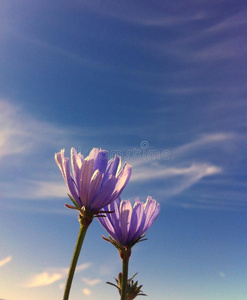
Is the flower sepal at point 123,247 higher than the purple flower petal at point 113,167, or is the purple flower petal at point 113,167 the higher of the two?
the purple flower petal at point 113,167

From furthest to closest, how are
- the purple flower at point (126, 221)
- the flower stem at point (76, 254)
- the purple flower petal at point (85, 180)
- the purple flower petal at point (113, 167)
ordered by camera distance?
the purple flower at point (126, 221)
the purple flower petal at point (113, 167)
the purple flower petal at point (85, 180)
the flower stem at point (76, 254)

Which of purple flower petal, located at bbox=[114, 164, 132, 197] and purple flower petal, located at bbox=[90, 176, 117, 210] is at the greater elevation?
purple flower petal, located at bbox=[114, 164, 132, 197]

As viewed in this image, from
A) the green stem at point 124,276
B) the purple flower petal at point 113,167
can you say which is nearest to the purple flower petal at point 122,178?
the purple flower petal at point 113,167

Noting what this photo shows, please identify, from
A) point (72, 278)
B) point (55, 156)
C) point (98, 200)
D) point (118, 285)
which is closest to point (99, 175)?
point (98, 200)

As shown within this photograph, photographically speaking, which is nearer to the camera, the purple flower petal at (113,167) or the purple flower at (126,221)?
the purple flower petal at (113,167)

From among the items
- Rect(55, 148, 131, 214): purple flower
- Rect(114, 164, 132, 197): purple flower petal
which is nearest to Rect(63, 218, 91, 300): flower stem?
Rect(55, 148, 131, 214): purple flower

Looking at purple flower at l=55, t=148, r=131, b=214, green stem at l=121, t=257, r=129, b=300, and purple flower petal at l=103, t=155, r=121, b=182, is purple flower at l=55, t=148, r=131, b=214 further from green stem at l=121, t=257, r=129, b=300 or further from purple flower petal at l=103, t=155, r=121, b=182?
green stem at l=121, t=257, r=129, b=300

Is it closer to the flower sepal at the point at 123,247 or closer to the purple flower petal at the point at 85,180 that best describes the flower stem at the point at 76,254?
the purple flower petal at the point at 85,180

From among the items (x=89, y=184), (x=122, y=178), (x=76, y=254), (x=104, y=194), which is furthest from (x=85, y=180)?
(x=76, y=254)

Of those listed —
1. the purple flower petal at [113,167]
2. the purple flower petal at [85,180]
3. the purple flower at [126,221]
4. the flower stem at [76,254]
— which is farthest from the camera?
the purple flower at [126,221]
